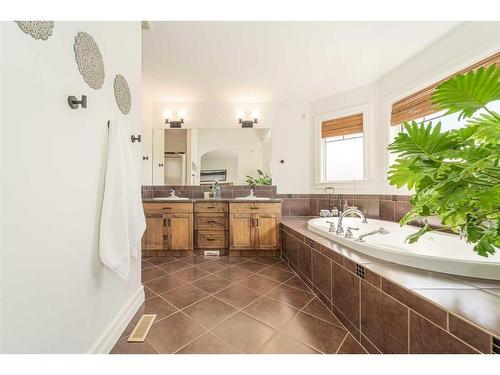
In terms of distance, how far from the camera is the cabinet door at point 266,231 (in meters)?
2.77

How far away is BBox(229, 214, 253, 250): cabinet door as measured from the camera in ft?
9.13

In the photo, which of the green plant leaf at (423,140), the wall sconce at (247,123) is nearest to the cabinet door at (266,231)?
the wall sconce at (247,123)

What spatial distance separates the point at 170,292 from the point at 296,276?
1209 mm

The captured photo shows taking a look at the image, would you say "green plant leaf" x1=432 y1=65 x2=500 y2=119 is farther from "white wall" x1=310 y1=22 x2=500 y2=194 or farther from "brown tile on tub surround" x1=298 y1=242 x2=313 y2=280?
"white wall" x1=310 y1=22 x2=500 y2=194

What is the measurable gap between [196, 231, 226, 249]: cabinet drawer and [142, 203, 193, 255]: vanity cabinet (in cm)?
12

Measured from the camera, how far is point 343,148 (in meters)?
3.16

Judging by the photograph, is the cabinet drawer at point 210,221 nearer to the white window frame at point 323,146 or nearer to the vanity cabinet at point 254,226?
the vanity cabinet at point 254,226

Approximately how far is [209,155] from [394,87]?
270cm

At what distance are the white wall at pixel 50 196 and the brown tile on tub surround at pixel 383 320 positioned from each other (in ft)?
A: 4.61

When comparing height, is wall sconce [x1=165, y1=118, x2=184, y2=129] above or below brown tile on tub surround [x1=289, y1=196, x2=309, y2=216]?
above

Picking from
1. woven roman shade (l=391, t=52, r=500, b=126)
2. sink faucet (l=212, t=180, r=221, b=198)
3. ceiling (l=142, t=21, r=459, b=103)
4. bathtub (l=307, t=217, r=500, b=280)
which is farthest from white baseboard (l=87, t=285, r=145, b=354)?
woven roman shade (l=391, t=52, r=500, b=126)

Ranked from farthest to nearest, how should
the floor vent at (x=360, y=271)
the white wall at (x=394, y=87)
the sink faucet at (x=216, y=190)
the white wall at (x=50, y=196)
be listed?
the sink faucet at (x=216, y=190)
the white wall at (x=394, y=87)
the floor vent at (x=360, y=271)
the white wall at (x=50, y=196)

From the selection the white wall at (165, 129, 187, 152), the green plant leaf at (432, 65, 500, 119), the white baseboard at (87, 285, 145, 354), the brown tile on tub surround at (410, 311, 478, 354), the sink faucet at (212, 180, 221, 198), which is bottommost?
the white baseboard at (87, 285, 145, 354)
